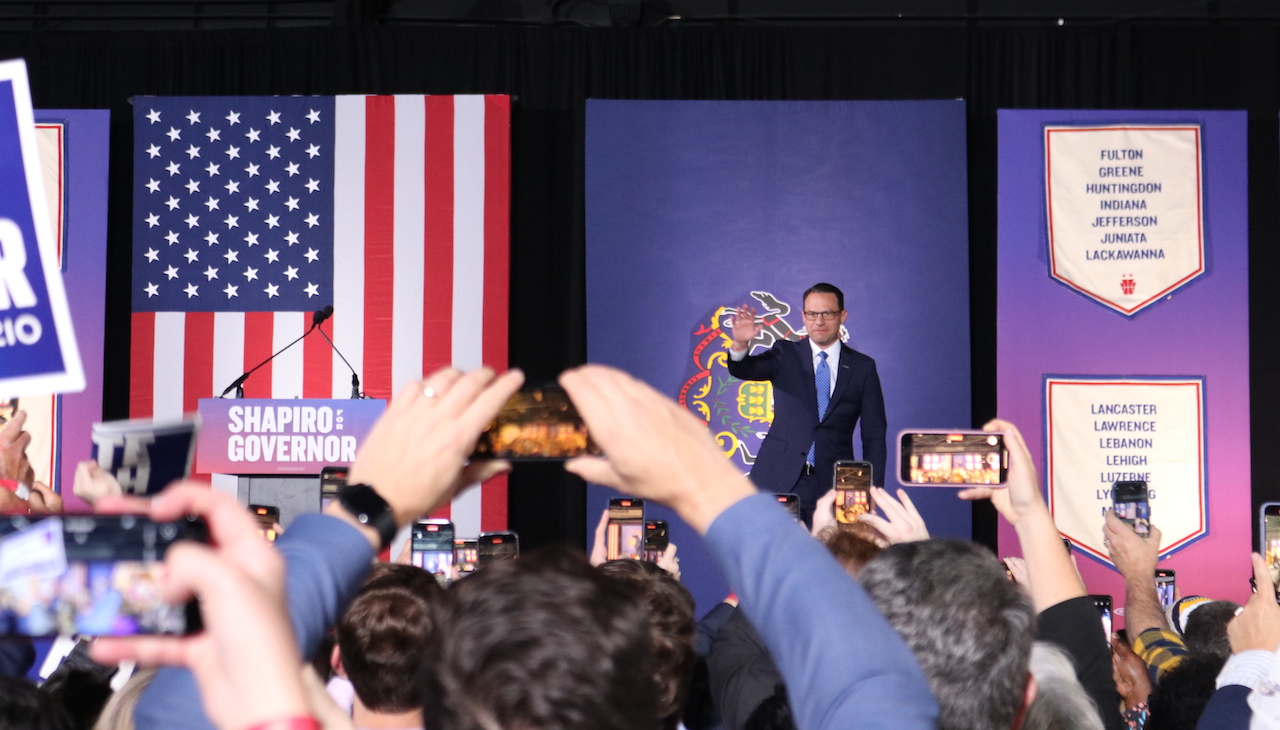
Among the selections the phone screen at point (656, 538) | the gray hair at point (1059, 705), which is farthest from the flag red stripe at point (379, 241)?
the gray hair at point (1059, 705)

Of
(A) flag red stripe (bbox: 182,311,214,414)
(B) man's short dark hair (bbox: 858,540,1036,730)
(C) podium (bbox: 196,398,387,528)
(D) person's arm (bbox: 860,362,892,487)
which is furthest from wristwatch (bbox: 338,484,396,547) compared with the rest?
(A) flag red stripe (bbox: 182,311,214,414)

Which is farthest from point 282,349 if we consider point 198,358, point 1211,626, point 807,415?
point 1211,626

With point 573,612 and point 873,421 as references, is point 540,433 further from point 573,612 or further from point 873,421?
point 873,421

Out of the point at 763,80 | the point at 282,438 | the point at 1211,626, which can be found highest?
the point at 763,80

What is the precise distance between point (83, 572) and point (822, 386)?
592 centimetres

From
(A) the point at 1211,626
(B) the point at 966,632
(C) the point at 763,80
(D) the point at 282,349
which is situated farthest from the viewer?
(C) the point at 763,80

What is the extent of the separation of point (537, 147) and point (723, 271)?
132 centimetres

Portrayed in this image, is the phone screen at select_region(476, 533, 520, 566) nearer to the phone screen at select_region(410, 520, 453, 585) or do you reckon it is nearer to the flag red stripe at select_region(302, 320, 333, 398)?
the phone screen at select_region(410, 520, 453, 585)

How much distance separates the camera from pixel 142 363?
6.54m

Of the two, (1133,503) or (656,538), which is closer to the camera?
(1133,503)

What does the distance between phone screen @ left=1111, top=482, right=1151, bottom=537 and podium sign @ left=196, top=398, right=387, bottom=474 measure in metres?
3.26

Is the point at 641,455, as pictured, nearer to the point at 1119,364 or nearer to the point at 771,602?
the point at 771,602

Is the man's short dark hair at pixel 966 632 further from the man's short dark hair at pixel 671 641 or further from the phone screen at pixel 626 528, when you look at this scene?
the phone screen at pixel 626 528

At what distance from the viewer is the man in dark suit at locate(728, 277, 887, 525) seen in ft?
20.9
